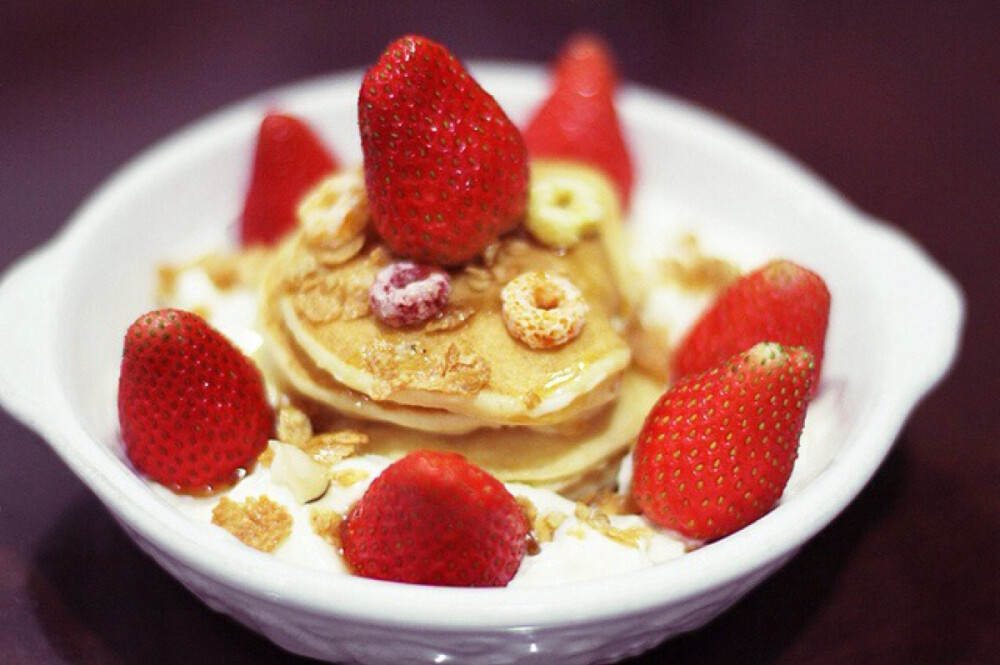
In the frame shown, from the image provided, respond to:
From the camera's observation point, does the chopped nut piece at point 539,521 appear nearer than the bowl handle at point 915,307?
Yes

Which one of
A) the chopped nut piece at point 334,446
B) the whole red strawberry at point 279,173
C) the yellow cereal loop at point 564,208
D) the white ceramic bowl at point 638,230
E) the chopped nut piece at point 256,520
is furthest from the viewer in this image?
the whole red strawberry at point 279,173

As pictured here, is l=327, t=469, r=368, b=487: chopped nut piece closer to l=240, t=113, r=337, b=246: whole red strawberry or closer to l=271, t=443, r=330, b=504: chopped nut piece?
l=271, t=443, r=330, b=504: chopped nut piece

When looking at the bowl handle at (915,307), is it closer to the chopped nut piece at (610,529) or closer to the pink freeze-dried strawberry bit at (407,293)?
the chopped nut piece at (610,529)

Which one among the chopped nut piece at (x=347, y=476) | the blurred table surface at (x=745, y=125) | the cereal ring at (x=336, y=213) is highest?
the cereal ring at (x=336, y=213)

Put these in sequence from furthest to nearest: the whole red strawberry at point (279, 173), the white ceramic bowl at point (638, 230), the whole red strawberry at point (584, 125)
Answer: the whole red strawberry at point (584, 125) → the whole red strawberry at point (279, 173) → the white ceramic bowl at point (638, 230)

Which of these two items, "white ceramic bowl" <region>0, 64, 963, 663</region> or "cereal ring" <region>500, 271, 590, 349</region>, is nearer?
"white ceramic bowl" <region>0, 64, 963, 663</region>

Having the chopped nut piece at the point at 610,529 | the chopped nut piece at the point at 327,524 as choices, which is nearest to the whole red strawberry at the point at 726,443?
the chopped nut piece at the point at 610,529

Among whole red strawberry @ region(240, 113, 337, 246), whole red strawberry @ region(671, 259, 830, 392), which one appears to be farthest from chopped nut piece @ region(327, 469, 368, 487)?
whole red strawberry @ region(240, 113, 337, 246)

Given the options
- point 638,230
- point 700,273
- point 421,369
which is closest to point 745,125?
point 638,230

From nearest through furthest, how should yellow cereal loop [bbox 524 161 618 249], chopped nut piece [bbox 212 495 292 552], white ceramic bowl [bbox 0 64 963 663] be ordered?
1. white ceramic bowl [bbox 0 64 963 663]
2. chopped nut piece [bbox 212 495 292 552]
3. yellow cereal loop [bbox 524 161 618 249]
